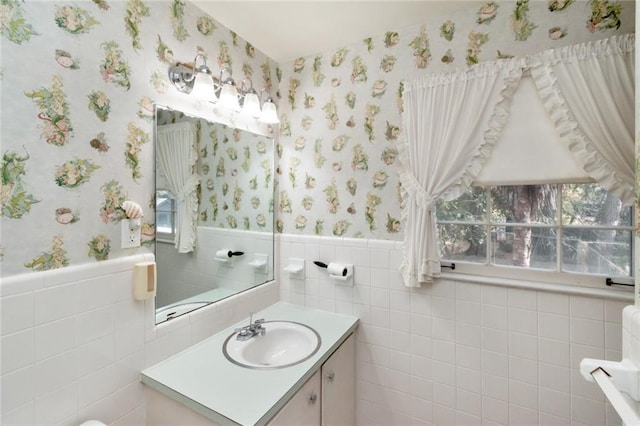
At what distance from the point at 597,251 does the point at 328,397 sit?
1391mm

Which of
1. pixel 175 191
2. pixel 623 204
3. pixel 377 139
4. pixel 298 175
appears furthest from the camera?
pixel 298 175

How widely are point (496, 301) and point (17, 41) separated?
81.5 inches

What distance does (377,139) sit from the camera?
160cm

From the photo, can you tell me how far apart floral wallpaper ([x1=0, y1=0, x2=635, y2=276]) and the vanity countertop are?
53cm

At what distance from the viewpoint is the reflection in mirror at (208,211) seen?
1.23 m

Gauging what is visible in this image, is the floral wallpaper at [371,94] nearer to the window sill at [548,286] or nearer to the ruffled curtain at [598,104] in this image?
the ruffled curtain at [598,104]

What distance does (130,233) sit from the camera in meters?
1.09

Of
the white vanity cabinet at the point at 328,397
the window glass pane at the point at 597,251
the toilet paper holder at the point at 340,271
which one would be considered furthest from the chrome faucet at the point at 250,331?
the window glass pane at the point at 597,251

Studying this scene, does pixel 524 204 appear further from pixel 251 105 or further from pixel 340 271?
pixel 251 105

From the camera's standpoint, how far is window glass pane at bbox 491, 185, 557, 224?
51.5 inches

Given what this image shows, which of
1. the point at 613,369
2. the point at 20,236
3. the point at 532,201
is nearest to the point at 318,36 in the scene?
the point at 532,201

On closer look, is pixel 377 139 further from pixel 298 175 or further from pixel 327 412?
pixel 327 412

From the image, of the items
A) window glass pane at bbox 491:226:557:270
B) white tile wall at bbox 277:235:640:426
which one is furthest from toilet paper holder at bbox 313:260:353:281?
window glass pane at bbox 491:226:557:270

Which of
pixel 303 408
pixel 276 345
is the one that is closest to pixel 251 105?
pixel 276 345
